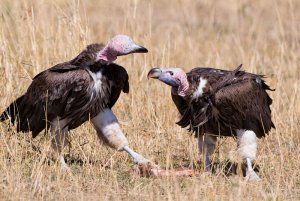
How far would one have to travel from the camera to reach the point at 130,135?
27.6 ft

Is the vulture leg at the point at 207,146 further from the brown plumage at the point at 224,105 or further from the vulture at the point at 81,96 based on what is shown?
the vulture at the point at 81,96

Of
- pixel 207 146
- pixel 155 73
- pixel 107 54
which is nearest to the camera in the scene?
pixel 155 73

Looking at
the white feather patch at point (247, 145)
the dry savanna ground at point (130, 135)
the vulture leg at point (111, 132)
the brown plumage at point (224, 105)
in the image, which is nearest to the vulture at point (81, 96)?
the vulture leg at point (111, 132)

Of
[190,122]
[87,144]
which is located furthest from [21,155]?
[190,122]

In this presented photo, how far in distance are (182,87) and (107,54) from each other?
0.75 meters

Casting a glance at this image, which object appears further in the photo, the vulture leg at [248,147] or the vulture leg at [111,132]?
the vulture leg at [111,132]

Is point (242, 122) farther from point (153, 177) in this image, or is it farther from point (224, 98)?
point (153, 177)

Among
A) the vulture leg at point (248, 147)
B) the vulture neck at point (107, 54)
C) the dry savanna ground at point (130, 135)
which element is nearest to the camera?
the dry savanna ground at point (130, 135)

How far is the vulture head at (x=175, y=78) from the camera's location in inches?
287

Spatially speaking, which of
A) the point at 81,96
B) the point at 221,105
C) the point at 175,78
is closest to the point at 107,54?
the point at 81,96

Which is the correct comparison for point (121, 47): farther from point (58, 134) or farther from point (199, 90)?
point (58, 134)

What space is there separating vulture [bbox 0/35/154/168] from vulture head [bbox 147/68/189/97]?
0.82 ft

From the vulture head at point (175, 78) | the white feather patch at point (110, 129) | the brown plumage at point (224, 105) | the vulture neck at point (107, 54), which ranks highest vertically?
the vulture neck at point (107, 54)

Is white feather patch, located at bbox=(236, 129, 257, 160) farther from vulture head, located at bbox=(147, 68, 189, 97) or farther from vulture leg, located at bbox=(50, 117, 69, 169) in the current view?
vulture leg, located at bbox=(50, 117, 69, 169)
